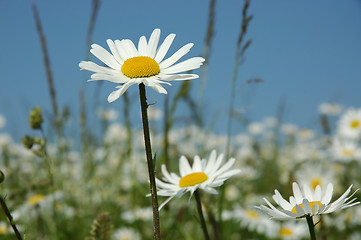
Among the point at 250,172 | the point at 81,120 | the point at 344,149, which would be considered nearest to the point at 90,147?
the point at 81,120

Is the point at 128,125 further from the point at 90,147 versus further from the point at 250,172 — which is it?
the point at 250,172

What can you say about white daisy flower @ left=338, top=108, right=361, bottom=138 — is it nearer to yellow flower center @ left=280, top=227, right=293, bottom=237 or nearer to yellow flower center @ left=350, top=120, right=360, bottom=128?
yellow flower center @ left=350, top=120, right=360, bottom=128

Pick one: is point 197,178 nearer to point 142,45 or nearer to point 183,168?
point 183,168

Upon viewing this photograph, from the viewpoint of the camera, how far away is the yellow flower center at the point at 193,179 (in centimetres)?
120

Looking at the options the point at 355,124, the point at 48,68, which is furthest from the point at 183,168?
the point at 355,124

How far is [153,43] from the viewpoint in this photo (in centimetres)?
111

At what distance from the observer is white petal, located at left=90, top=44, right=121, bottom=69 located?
1.04 m

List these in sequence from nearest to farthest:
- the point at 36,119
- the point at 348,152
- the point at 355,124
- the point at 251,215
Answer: the point at 36,119 < the point at 251,215 < the point at 348,152 < the point at 355,124

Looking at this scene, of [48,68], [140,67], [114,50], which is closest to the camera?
[140,67]

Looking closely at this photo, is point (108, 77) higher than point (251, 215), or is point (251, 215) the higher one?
point (108, 77)

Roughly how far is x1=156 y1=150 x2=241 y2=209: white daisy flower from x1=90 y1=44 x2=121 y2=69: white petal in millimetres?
424

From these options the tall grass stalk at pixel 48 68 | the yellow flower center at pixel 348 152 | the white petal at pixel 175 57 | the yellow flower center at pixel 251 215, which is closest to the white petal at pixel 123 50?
the white petal at pixel 175 57

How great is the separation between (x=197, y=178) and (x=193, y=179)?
0.05 ft

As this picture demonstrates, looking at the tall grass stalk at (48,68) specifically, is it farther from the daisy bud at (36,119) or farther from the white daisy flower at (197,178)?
the white daisy flower at (197,178)
